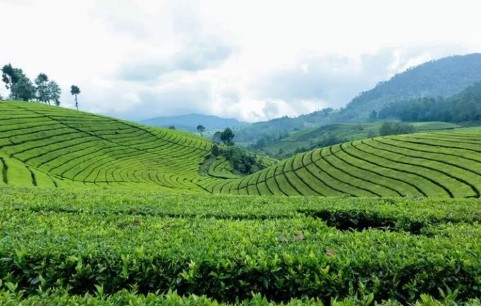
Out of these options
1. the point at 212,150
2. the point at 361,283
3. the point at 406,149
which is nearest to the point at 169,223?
the point at 361,283

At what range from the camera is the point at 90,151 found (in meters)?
72.6

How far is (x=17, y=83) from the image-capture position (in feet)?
426

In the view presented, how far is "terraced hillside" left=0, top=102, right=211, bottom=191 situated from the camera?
51.9 m

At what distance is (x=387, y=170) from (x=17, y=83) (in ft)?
437

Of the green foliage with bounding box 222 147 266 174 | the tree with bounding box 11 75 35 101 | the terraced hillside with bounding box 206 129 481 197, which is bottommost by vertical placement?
the green foliage with bounding box 222 147 266 174

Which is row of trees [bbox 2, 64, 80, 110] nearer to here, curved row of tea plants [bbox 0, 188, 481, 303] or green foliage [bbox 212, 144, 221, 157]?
green foliage [bbox 212, 144, 221, 157]

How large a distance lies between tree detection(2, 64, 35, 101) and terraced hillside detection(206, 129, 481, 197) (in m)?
105

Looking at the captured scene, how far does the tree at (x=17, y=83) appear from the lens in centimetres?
12525

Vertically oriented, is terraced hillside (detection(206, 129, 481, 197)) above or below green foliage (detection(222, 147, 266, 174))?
above

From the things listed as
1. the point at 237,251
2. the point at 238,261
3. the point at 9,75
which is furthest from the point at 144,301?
the point at 9,75

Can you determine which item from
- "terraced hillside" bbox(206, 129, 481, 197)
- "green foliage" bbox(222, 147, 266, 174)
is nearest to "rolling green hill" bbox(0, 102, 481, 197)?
"terraced hillside" bbox(206, 129, 481, 197)

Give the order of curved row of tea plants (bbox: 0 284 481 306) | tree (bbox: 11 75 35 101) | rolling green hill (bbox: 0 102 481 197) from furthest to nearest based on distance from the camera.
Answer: tree (bbox: 11 75 35 101) → rolling green hill (bbox: 0 102 481 197) → curved row of tea plants (bbox: 0 284 481 306)

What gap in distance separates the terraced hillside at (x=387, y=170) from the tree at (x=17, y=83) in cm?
10473

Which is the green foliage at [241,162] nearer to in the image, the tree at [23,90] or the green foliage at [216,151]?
the green foliage at [216,151]
